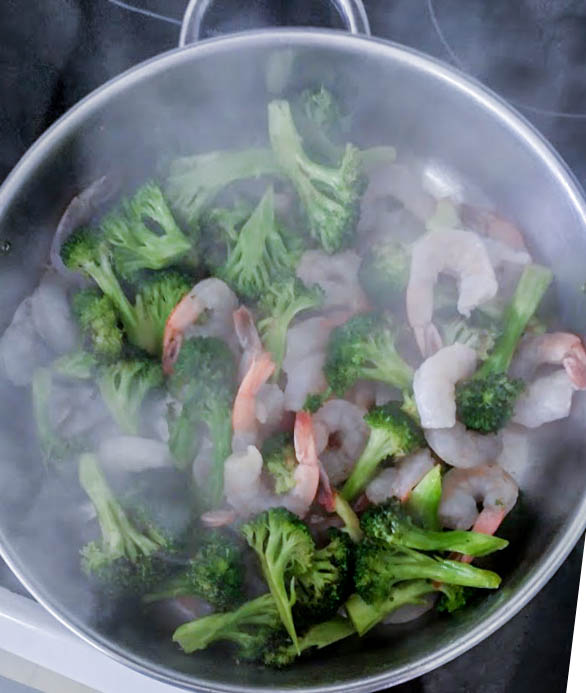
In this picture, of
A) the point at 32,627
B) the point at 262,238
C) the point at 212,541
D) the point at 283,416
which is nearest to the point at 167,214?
the point at 262,238

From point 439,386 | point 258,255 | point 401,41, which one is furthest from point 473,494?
point 401,41

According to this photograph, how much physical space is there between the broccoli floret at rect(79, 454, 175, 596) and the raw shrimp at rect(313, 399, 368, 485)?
0.21 m

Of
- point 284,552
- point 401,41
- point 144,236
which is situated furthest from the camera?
point 401,41

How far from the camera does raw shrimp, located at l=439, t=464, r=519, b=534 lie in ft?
3.35

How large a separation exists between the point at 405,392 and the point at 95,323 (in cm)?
38

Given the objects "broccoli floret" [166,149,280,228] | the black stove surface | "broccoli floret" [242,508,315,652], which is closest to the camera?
"broccoli floret" [242,508,315,652]

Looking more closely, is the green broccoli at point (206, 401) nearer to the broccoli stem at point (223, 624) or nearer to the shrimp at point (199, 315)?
the shrimp at point (199, 315)

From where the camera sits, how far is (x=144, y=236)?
109 centimetres

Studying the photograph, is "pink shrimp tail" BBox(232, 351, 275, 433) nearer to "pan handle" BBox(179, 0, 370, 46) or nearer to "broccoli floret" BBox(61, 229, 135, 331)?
"broccoli floret" BBox(61, 229, 135, 331)

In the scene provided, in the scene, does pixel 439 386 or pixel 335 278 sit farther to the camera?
pixel 335 278

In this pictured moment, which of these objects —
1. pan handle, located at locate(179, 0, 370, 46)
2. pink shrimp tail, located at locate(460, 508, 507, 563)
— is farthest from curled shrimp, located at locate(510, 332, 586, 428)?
pan handle, located at locate(179, 0, 370, 46)

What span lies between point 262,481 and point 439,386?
0.77 feet

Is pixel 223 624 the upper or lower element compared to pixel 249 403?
lower

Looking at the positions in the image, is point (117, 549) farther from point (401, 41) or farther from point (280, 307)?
point (401, 41)
